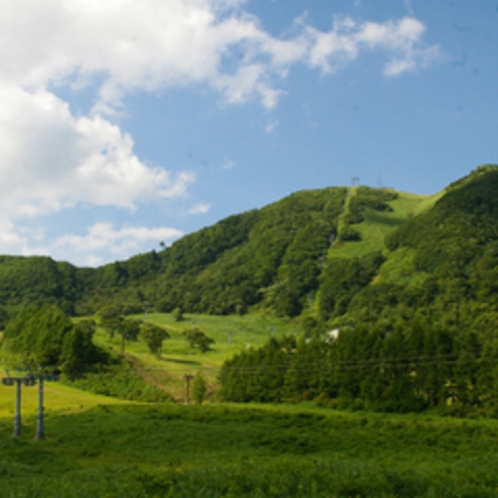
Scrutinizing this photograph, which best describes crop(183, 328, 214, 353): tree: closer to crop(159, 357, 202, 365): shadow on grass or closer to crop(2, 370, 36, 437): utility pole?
crop(159, 357, 202, 365): shadow on grass

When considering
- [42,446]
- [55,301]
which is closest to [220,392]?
[42,446]

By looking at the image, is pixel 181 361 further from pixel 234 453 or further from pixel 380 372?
pixel 234 453

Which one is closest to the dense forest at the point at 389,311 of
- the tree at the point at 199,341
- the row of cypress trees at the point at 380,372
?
the row of cypress trees at the point at 380,372

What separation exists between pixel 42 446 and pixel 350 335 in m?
34.7

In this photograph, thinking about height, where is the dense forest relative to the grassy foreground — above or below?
above

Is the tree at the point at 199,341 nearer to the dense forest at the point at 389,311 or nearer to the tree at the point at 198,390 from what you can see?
the dense forest at the point at 389,311

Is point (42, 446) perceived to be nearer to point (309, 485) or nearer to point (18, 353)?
point (309, 485)

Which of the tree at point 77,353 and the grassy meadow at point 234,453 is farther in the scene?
the tree at point 77,353

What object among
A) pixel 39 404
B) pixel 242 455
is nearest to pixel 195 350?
pixel 39 404

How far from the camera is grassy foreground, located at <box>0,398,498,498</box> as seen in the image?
16.4m

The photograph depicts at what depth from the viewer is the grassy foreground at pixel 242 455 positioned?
16.4m

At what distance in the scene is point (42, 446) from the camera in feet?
108

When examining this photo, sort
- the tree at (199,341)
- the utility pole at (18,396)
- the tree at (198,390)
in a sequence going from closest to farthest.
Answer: the utility pole at (18,396) < the tree at (198,390) < the tree at (199,341)

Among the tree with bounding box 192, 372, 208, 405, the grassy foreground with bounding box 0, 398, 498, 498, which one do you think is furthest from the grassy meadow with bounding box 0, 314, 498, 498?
the tree with bounding box 192, 372, 208, 405
